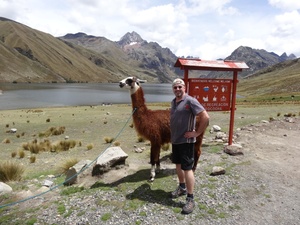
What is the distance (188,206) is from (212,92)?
569cm

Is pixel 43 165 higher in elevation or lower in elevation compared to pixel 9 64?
lower

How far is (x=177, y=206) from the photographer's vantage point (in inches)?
238

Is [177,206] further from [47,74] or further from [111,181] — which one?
[47,74]

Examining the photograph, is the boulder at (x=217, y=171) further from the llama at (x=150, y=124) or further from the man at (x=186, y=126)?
the man at (x=186, y=126)

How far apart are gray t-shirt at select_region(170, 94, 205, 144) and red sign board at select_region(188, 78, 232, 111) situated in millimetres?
4338

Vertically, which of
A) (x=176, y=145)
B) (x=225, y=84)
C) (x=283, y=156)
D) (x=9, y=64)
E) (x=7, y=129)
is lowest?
(x=7, y=129)

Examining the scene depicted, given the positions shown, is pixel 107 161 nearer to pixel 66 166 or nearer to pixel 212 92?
pixel 66 166

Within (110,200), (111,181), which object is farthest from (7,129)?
(110,200)

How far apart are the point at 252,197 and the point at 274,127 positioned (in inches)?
378

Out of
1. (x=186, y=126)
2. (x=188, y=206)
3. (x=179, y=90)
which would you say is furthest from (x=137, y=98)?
(x=188, y=206)

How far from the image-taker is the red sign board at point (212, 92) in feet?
33.4

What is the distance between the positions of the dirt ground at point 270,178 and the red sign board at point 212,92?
79.2 inches

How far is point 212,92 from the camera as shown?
10.5 metres

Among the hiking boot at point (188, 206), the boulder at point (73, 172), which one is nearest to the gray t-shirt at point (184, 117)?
the hiking boot at point (188, 206)
